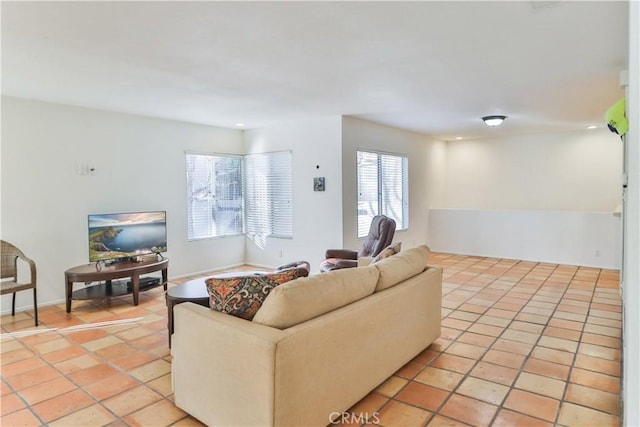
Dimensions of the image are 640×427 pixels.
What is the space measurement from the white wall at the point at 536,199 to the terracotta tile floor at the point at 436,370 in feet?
7.28

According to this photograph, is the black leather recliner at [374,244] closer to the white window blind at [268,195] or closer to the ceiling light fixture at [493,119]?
the white window blind at [268,195]

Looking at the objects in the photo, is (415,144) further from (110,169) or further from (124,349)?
(124,349)

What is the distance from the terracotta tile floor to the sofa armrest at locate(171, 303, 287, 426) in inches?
10.2

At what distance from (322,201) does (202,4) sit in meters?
3.79

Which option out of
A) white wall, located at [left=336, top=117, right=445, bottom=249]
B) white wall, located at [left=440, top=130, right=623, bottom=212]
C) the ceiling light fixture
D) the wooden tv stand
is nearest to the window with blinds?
white wall, located at [left=336, top=117, right=445, bottom=249]

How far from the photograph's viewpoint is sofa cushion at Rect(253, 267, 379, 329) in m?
1.94

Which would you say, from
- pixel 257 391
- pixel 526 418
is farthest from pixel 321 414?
pixel 526 418

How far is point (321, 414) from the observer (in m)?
2.02

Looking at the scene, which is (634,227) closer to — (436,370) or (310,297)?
(310,297)

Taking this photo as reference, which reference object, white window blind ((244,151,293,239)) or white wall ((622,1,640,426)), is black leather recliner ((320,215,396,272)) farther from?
white wall ((622,1,640,426))

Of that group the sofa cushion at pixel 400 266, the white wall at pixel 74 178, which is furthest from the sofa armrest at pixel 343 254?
the white wall at pixel 74 178

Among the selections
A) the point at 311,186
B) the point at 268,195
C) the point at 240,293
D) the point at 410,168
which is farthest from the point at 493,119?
the point at 240,293

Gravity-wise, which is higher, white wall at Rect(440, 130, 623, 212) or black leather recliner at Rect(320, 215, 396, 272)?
white wall at Rect(440, 130, 623, 212)

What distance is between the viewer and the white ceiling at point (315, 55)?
2.28 m
